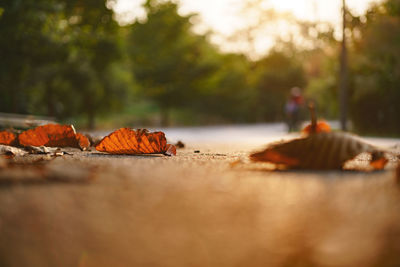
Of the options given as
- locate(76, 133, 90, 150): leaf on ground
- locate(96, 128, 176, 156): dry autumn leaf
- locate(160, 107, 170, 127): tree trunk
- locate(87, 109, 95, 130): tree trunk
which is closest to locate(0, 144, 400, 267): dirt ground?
locate(96, 128, 176, 156): dry autumn leaf

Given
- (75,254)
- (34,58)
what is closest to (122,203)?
(75,254)

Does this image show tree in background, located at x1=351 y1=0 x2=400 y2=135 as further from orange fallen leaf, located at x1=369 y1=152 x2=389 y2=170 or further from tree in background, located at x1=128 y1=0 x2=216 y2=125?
orange fallen leaf, located at x1=369 y1=152 x2=389 y2=170

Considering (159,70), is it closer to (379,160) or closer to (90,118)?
(90,118)

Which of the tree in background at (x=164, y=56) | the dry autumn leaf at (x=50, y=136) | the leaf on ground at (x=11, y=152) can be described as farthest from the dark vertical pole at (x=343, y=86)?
the tree in background at (x=164, y=56)

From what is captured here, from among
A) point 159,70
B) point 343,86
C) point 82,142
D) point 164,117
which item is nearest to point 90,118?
point 159,70

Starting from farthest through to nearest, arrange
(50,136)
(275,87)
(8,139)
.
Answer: (275,87) < (8,139) < (50,136)

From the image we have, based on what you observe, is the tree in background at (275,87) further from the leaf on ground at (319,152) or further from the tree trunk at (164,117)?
the leaf on ground at (319,152)

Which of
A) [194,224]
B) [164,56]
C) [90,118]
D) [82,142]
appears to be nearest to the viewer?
[194,224]
